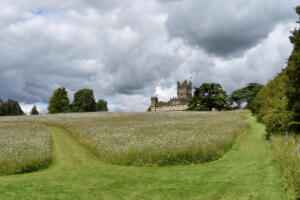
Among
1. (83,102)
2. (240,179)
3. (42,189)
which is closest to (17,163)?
(42,189)

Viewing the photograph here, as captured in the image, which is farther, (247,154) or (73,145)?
(73,145)

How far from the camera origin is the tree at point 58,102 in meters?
98.7

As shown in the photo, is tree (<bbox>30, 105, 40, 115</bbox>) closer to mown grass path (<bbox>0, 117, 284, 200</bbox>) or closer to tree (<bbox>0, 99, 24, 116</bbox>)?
tree (<bbox>0, 99, 24, 116</bbox>)

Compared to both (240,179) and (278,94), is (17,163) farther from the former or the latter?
(278,94)

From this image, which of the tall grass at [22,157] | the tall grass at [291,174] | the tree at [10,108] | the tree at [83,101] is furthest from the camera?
the tree at [83,101]

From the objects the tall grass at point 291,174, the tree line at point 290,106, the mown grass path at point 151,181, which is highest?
the tree line at point 290,106

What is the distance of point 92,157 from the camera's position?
21.1m

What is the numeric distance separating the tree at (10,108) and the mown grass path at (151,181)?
88.6m

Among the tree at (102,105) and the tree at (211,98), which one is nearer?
the tree at (211,98)

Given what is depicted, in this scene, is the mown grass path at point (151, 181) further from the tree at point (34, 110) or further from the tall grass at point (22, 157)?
the tree at point (34, 110)

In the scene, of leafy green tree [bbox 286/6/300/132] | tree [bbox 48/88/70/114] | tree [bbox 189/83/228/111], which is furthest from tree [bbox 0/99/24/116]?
leafy green tree [bbox 286/6/300/132]

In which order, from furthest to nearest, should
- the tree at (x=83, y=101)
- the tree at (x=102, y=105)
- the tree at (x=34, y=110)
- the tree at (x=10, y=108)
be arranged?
the tree at (x=102, y=105) → the tree at (x=34, y=110) → the tree at (x=83, y=101) → the tree at (x=10, y=108)

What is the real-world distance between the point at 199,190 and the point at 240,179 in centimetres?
261

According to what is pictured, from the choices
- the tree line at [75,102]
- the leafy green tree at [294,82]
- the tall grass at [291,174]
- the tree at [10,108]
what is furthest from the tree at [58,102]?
the tall grass at [291,174]
